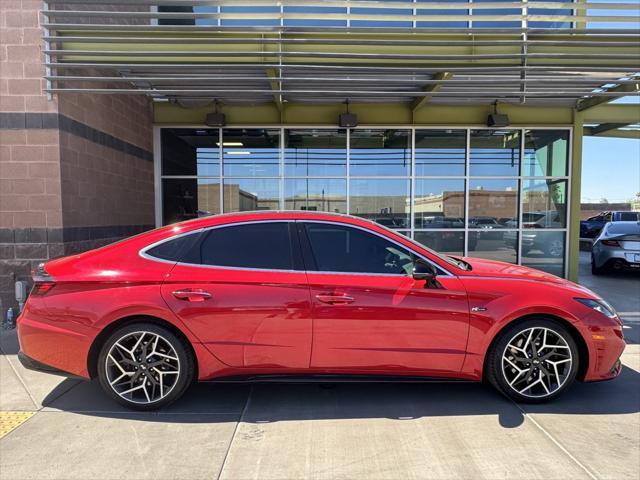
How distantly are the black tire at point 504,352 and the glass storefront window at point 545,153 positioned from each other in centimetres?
683

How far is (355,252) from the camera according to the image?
147 inches

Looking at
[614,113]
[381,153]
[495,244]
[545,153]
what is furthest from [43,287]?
[614,113]

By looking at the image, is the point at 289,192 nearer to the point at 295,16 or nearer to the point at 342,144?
the point at 342,144

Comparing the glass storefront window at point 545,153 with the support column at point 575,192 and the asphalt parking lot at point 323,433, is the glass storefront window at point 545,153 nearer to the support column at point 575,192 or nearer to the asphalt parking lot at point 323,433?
the support column at point 575,192

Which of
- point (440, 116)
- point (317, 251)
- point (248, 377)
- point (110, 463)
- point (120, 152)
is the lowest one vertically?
point (110, 463)

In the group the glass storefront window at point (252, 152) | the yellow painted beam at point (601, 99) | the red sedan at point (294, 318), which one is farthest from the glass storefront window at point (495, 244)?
the red sedan at point (294, 318)

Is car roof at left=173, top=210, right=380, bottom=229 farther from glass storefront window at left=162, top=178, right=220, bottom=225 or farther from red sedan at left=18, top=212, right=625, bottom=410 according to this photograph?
glass storefront window at left=162, top=178, right=220, bottom=225

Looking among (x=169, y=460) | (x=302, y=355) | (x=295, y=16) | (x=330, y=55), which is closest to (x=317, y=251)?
(x=302, y=355)

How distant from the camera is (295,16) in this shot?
650cm

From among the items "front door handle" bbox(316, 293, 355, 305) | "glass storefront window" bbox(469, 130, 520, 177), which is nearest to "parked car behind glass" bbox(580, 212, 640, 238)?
"glass storefront window" bbox(469, 130, 520, 177)

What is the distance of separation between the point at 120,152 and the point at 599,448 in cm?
779

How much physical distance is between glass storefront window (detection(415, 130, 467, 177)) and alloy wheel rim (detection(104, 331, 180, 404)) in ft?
23.9

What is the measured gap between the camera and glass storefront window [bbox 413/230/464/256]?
379 inches

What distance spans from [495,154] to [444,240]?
215cm
